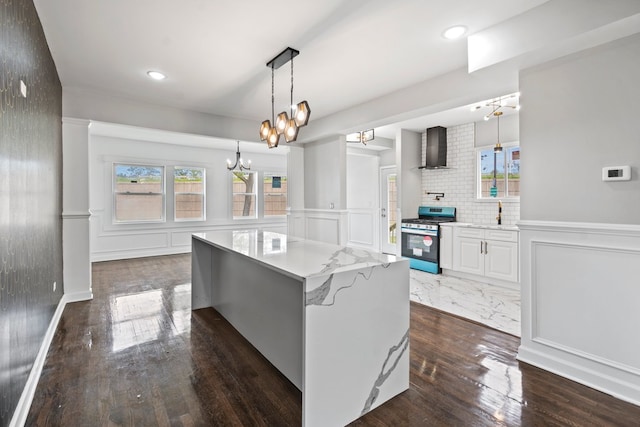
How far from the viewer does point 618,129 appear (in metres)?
2.00

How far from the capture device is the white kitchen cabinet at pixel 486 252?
13.9ft

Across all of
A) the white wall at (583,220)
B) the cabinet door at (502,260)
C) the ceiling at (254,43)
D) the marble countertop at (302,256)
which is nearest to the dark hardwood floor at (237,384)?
the white wall at (583,220)

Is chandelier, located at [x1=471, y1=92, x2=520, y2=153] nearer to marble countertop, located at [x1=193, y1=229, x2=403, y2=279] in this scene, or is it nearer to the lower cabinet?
the lower cabinet

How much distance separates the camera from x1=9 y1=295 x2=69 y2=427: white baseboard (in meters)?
1.65

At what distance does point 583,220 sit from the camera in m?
2.15

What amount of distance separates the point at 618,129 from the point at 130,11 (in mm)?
3358

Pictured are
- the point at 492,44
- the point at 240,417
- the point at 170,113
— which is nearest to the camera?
the point at 240,417

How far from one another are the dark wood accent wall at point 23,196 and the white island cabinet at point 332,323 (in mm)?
1206

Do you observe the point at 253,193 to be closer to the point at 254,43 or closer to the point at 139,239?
the point at 139,239

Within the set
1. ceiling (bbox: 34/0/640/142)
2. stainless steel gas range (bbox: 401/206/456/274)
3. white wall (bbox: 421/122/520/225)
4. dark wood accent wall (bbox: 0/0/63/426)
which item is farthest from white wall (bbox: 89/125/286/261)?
white wall (bbox: 421/122/520/225)

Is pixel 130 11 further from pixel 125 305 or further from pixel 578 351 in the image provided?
pixel 578 351

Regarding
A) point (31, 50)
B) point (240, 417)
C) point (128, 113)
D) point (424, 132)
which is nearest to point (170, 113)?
point (128, 113)

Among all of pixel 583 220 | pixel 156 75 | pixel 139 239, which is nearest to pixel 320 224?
pixel 156 75

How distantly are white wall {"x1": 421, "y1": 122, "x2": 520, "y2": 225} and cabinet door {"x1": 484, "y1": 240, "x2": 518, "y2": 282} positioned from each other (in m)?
0.74
